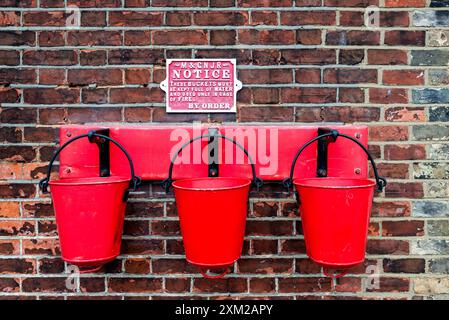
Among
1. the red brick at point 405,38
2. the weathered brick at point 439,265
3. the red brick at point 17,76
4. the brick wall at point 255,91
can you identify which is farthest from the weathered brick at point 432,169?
the red brick at point 17,76

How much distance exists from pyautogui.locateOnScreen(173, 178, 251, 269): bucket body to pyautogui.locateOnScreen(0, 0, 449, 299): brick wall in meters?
0.30

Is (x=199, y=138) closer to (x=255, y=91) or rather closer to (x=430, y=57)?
(x=255, y=91)

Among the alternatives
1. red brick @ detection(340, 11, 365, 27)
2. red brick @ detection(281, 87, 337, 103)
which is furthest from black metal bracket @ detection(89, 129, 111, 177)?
red brick @ detection(340, 11, 365, 27)

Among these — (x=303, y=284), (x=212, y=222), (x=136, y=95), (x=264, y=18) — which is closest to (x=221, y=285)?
(x=303, y=284)

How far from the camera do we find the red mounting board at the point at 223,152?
158 centimetres

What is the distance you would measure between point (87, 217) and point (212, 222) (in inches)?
16.6

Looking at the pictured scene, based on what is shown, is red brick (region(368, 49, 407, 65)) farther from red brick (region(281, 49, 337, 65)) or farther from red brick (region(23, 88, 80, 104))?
red brick (region(23, 88, 80, 104))

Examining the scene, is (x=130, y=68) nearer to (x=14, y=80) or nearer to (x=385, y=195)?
(x=14, y=80)

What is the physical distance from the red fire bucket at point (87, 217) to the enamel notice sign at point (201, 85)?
1.46 feet

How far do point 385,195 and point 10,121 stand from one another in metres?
1.58

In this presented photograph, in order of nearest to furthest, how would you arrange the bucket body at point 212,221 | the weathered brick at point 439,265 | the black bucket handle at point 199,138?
the bucket body at point 212,221
the black bucket handle at point 199,138
the weathered brick at point 439,265

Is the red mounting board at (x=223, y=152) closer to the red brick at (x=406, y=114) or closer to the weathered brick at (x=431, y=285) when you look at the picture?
the red brick at (x=406, y=114)

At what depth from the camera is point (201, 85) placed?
64.2 inches

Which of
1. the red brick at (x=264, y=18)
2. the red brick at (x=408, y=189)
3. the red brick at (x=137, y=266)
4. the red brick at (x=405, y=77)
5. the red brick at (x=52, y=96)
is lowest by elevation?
the red brick at (x=137, y=266)
